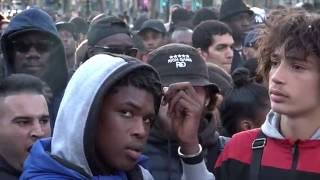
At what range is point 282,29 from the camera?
9.56 feet

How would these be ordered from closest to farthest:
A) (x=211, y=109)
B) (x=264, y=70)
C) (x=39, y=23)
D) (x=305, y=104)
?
(x=305, y=104)
(x=264, y=70)
(x=211, y=109)
(x=39, y=23)

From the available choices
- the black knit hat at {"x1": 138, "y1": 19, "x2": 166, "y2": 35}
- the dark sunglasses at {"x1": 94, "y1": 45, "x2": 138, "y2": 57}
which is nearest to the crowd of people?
the dark sunglasses at {"x1": 94, "y1": 45, "x2": 138, "y2": 57}

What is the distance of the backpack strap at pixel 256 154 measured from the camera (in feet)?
9.38

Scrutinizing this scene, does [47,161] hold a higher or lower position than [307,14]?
lower

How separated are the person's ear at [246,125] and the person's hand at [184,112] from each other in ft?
3.99

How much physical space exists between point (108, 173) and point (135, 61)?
0.37 metres

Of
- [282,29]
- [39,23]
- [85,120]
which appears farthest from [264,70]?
[39,23]

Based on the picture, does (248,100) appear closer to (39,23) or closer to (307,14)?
(307,14)

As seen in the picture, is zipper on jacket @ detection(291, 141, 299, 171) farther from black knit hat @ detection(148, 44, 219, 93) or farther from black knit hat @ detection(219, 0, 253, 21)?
black knit hat @ detection(219, 0, 253, 21)

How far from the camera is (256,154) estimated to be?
9.51ft

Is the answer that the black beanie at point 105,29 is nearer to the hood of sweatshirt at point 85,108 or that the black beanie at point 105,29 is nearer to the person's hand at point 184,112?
the person's hand at point 184,112

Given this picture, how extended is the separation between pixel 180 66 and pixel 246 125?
87 cm

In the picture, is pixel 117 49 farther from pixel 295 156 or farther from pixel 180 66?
pixel 295 156

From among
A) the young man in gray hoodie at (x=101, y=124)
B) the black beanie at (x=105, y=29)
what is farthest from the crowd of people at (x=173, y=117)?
the black beanie at (x=105, y=29)
